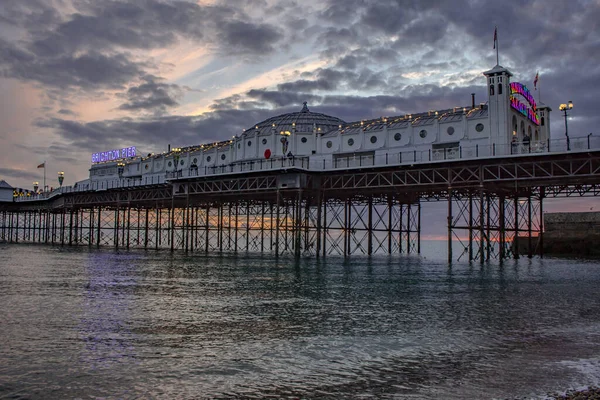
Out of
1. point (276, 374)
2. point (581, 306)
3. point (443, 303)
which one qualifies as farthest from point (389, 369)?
point (581, 306)

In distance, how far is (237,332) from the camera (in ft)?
56.3

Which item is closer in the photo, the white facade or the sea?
the sea

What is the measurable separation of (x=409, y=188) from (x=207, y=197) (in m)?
30.3

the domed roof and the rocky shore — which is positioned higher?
the domed roof

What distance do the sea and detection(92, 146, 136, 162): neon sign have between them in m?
82.8

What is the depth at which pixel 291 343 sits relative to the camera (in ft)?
51.3

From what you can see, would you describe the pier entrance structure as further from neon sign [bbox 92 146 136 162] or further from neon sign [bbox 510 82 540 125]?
neon sign [bbox 92 146 136 162]

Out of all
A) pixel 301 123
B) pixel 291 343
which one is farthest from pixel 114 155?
pixel 291 343

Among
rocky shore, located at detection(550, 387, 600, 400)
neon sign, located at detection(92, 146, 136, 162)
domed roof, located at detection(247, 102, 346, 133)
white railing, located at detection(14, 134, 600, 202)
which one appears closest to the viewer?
rocky shore, located at detection(550, 387, 600, 400)

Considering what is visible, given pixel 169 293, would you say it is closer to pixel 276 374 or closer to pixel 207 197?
pixel 276 374

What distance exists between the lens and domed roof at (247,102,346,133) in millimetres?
74812

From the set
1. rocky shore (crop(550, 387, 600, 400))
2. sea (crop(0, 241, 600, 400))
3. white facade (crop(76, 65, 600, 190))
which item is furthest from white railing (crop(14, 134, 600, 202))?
rocky shore (crop(550, 387, 600, 400))

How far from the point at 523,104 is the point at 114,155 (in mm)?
82864

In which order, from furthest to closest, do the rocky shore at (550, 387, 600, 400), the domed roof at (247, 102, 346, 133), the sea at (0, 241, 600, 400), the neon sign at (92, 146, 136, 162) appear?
1. the neon sign at (92, 146, 136, 162)
2. the domed roof at (247, 102, 346, 133)
3. the sea at (0, 241, 600, 400)
4. the rocky shore at (550, 387, 600, 400)
